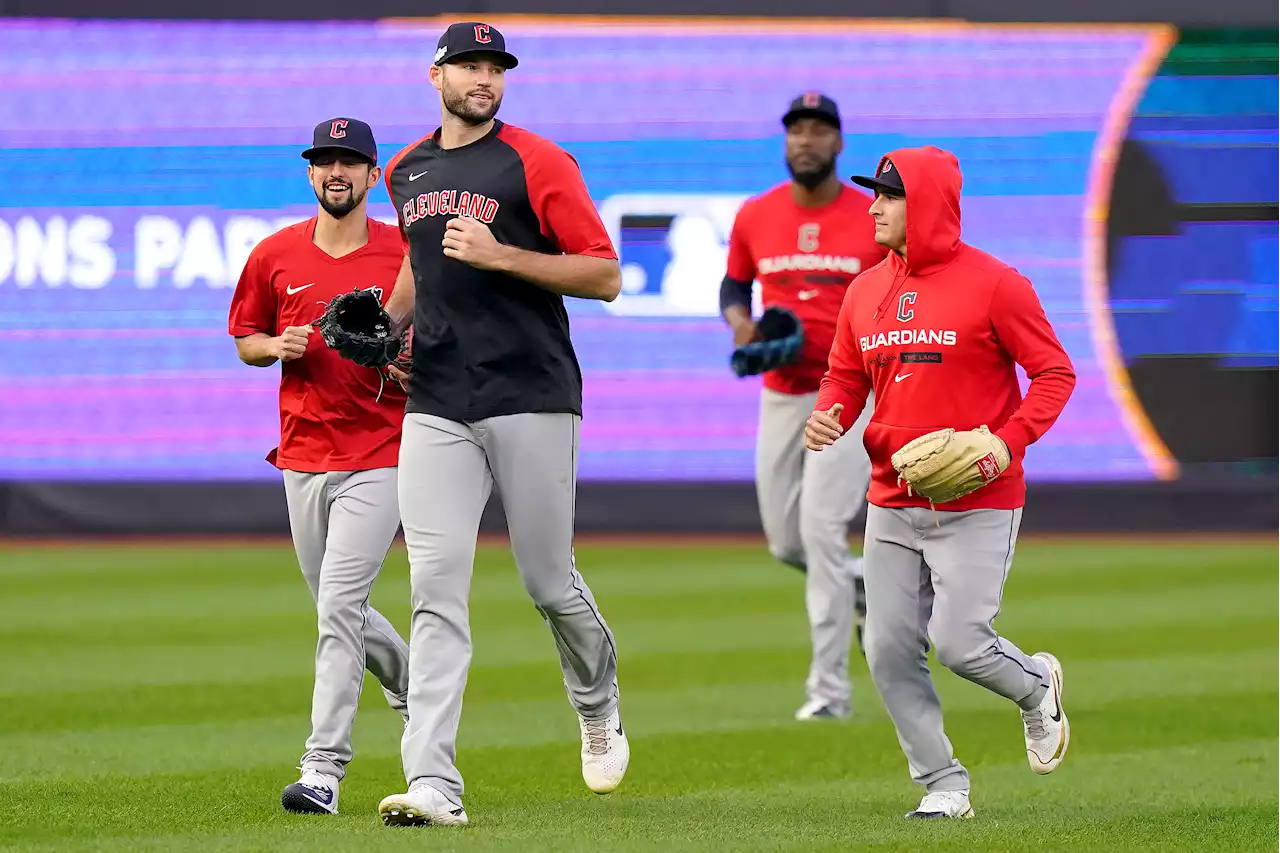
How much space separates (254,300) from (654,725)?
301 centimetres

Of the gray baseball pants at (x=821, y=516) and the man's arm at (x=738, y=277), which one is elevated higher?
the man's arm at (x=738, y=277)

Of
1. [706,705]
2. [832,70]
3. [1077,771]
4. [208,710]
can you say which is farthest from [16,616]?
[832,70]

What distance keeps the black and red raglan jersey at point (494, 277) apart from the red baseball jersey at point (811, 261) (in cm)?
309

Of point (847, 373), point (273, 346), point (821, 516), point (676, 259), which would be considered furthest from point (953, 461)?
point (676, 259)

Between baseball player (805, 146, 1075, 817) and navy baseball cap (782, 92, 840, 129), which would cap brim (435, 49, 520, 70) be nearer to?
baseball player (805, 146, 1075, 817)

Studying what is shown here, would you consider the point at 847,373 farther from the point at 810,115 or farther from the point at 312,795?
the point at 810,115

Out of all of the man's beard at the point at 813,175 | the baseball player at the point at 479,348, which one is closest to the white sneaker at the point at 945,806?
the baseball player at the point at 479,348

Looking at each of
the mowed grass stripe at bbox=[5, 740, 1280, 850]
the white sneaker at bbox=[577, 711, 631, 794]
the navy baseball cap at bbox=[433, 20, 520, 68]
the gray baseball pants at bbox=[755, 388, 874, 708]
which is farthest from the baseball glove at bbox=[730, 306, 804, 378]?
the navy baseball cap at bbox=[433, 20, 520, 68]

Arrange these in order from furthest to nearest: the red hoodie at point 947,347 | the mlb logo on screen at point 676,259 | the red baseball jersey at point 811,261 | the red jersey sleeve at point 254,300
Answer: the mlb logo on screen at point 676,259 → the red baseball jersey at point 811,261 → the red jersey sleeve at point 254,300 → the red hoodie at point 947,347

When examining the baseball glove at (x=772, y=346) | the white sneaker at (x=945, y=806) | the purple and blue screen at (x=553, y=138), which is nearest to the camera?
the white sneaker at (x=945, y=806)

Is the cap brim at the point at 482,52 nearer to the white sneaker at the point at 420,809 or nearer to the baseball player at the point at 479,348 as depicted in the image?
the baseball player at the point at 479,348

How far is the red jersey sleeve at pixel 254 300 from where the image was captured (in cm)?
662

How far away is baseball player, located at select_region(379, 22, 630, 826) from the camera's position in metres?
5.80

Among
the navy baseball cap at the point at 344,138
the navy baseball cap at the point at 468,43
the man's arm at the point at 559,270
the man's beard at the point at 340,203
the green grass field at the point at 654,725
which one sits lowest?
the green grass field at the point at 654,725
